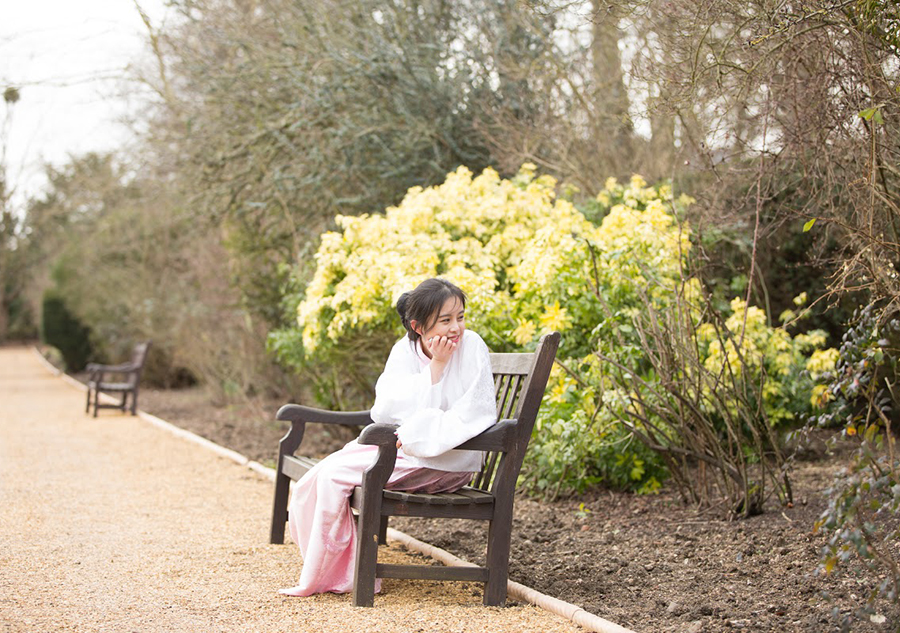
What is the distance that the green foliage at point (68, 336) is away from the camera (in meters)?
22.1

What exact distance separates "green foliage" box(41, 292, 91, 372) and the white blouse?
1972cm

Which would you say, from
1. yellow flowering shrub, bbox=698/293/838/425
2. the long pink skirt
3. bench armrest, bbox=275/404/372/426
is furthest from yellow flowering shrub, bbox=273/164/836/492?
the long pink skirt

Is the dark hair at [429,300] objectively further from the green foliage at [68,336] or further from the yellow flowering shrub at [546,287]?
the green foliage at [68,336]

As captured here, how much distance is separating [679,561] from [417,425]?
1.51m

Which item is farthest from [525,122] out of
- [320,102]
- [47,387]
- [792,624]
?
[47,387]

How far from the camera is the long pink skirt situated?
12.7 feet

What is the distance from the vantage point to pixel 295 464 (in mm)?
4715

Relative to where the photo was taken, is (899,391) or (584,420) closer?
(584,420)

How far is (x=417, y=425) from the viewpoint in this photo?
3.78m

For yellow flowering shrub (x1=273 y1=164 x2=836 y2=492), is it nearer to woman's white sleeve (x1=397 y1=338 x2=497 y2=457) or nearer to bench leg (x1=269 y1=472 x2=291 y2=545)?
woman's white sleeve (x1=397 y1=338 x2=497 y2=457)

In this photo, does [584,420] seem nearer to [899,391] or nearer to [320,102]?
[899,391]

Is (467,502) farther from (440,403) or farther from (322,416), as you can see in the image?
(322,416)

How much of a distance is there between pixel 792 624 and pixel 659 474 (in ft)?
9.22

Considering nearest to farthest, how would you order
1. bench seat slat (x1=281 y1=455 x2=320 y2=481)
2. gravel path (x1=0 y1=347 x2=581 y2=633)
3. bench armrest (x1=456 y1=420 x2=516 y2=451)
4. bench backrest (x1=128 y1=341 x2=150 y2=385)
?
gravel path (x1=0 y1=347 x2=581 y2=633) → bench armrest (x1=456 y1=420 x2=516 y2=451) → bench seat slat (x1=281 y1=455 x2=320 y2=481) → bench backrest (x1=128 y1=341 x2=150 y2=385)
